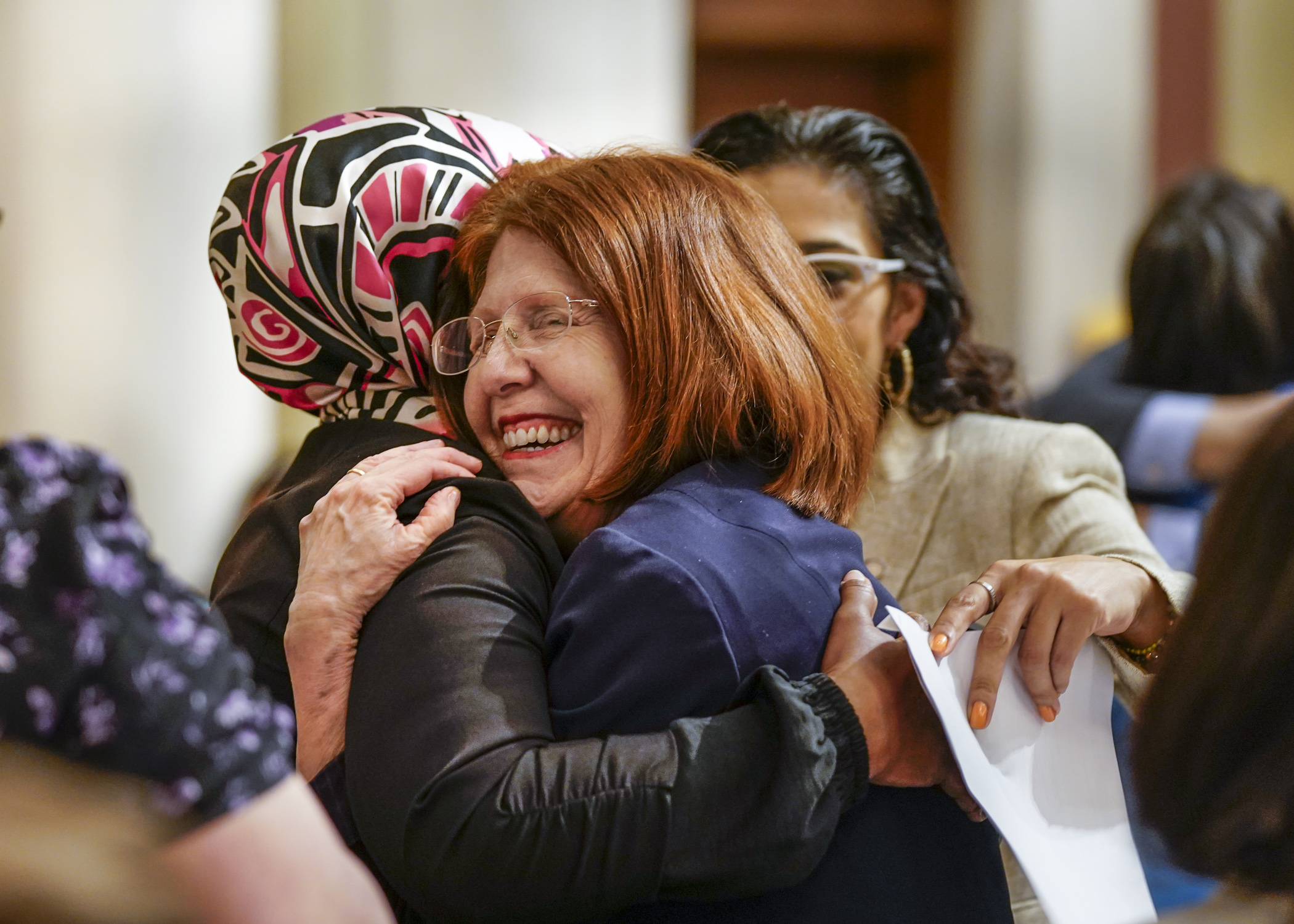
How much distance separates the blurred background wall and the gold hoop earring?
1.49 feet

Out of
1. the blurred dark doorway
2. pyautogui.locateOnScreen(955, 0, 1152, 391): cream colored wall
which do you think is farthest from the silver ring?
the blurred dark doorway

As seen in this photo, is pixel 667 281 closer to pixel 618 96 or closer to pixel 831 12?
pixel 618 96

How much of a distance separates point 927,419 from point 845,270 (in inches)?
10.6

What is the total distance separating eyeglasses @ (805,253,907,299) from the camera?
1.78 meters

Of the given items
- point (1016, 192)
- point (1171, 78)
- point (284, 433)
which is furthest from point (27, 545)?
point (1171, 78)

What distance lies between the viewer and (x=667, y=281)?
1.25 m

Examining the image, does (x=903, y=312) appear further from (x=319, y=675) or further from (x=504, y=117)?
(x=504, y=117)

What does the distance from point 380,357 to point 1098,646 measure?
2.83 ft

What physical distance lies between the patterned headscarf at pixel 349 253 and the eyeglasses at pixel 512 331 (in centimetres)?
4

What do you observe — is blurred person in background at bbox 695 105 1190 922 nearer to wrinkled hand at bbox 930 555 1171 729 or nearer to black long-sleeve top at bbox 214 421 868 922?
wrinkled hand at bbox 930 555 1171 729

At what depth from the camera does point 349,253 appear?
1.33 metres

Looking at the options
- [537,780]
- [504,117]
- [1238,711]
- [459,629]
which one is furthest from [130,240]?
[1238,711]

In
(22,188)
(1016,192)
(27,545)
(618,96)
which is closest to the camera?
(27,545)

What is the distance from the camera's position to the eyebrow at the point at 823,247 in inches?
70.6
